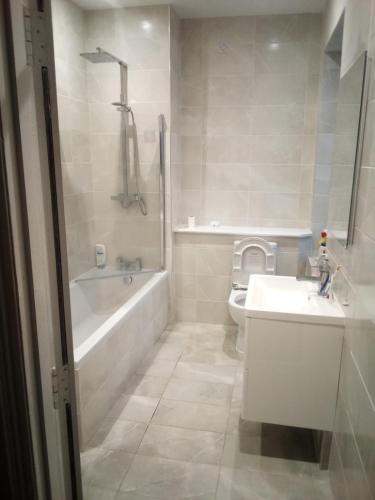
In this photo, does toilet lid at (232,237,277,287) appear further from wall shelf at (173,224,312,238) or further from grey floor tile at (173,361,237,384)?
Answer: grey floor tile at (173,361,237,384)

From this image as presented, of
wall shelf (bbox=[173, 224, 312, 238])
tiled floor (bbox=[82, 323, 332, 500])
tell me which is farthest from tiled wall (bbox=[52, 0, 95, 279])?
tiled floor (bbox=[82, 323, 332, 500])

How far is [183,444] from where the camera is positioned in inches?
83.6

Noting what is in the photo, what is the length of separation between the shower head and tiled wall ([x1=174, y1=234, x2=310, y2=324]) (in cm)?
152

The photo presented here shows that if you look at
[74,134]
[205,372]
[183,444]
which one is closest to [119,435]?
[183,444]

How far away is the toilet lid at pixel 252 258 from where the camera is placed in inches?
128

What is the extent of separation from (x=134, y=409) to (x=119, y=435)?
0.24 metres

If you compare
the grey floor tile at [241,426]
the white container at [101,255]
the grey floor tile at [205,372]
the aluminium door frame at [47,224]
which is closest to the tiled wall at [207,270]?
the white container at [101,255]

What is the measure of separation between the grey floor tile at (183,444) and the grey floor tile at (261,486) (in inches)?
5.4

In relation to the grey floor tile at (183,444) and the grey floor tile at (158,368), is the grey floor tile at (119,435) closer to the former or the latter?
the grey floor tile at (183,444)

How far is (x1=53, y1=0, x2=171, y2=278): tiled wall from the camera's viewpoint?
3.01 meters

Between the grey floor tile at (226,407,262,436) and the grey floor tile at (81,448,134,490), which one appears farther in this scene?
the grey floor tile at (226,407,262,436)

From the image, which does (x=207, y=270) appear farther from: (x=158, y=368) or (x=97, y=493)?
(x=97, y=493)

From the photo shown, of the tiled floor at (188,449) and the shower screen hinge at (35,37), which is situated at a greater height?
the shower screen hinge at (35,37)

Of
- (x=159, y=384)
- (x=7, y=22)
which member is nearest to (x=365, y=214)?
(x=7, y=22)
